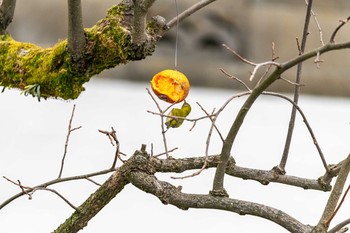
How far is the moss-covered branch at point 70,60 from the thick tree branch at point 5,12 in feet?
0.27

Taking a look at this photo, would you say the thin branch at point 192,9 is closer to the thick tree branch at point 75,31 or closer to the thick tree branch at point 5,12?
the thick tree branch at point 75,31

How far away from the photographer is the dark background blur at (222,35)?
3832 millimetres

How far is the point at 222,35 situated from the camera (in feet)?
12.4

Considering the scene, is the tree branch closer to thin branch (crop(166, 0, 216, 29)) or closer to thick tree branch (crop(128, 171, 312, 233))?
thin branch (crop(166, 0, 216, 29))

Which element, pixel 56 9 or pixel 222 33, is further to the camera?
pixel 56 9

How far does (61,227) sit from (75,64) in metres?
0.26

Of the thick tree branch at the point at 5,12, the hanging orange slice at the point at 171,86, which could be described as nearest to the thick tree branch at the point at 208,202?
the hanging orange slice at the point at 171,86

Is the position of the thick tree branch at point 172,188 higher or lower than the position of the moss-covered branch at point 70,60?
lower

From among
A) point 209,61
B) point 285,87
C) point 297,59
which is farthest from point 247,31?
point 297,59

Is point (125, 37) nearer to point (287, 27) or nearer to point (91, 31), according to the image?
point (91, 31)

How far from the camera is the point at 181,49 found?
3.86m

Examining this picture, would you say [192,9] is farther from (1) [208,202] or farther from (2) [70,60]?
(1) [208,202]

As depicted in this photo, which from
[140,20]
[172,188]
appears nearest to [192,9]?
[140,20]

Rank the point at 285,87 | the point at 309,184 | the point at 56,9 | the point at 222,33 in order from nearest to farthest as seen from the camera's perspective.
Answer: the point at 309,184, the point at 222,33, the point at 56,9, the point at 285,87
